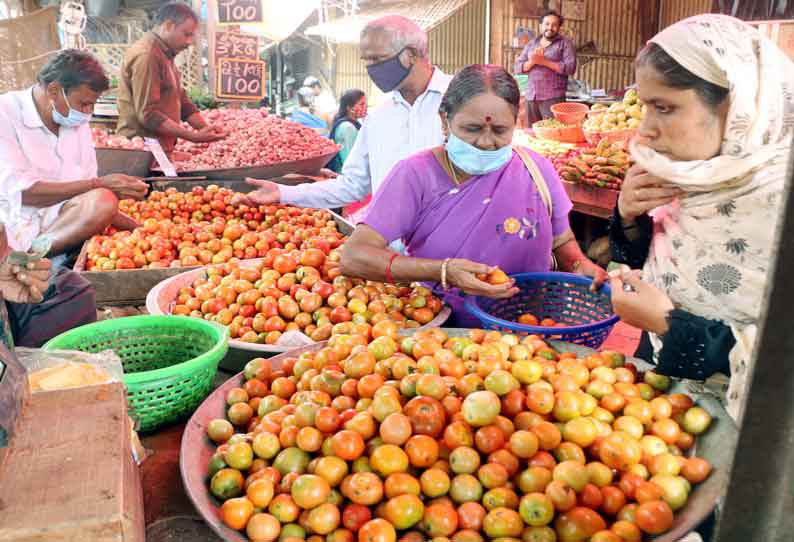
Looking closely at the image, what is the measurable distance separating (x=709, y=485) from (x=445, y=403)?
0.63 meters

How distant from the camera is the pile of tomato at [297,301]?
2.47 meters

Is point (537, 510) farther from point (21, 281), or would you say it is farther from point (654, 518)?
point (21, 281)

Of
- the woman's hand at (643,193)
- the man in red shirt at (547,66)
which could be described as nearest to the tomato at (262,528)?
the woman's hand at (643,193)

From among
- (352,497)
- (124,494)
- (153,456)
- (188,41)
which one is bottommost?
(153,456)

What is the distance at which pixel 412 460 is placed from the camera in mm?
1484

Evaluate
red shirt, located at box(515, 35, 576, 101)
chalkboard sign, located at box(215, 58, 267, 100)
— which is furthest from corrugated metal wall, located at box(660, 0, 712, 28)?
chalkboard sign, located at box(215, 58, 267, 100)

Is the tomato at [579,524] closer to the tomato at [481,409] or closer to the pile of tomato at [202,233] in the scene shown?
the tomato at [481,409]

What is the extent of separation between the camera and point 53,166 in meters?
4.23

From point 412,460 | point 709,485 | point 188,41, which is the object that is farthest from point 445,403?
point 188,41

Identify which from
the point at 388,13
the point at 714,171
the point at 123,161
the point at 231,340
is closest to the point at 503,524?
the point at 714,171

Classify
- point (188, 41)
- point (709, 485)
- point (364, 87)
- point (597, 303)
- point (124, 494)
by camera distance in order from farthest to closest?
point (364, 87) < point (188, 41) < point (597, 303) < point (709, 485) < point (124, 494)

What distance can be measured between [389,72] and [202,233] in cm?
155

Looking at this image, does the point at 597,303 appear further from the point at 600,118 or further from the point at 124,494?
the point at 600,118

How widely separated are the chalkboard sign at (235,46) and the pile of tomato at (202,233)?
4.17 metres
